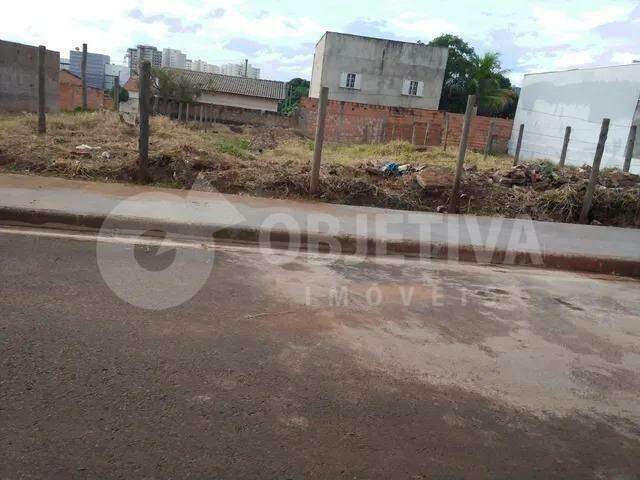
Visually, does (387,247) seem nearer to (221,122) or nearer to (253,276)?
(253,276)

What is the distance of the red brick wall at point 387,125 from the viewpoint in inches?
966

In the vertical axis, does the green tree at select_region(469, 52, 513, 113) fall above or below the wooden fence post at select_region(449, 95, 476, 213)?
above

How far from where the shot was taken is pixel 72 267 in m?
4.03

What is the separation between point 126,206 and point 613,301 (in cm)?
537

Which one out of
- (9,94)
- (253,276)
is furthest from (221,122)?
(253,276)

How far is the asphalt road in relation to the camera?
2.15 meters

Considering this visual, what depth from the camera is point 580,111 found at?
21812 mm

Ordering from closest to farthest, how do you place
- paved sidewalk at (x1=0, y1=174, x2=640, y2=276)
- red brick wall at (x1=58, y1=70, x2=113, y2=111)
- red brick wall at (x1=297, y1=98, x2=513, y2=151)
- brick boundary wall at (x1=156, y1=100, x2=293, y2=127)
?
paved sidewalk at (x1=0, y1=174, x2=640, y2=276), red brick wall at (x1=297, y1=98, x2=513, y2=151), brick boundary wall at (x1=156, y1=100, x2=293, y2=127), red brick wall at (x1=58, y1=70, x2=113, y2=111)

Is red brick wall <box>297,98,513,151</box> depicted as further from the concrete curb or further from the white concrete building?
the concrete curb

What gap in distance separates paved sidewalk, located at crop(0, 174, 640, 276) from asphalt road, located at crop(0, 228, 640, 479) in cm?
84

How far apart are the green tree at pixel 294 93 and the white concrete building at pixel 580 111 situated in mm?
20404

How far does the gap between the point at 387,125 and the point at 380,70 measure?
11423mm

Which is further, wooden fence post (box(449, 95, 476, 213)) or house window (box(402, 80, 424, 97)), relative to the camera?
house window (box(402, 80, 424, 97))

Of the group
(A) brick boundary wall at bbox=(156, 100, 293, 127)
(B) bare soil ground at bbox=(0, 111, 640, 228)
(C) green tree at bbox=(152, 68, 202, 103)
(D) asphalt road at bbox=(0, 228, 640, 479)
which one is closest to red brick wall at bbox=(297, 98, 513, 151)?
(A) brick boundary wall at bbox=(156, 100, 293, 127)
